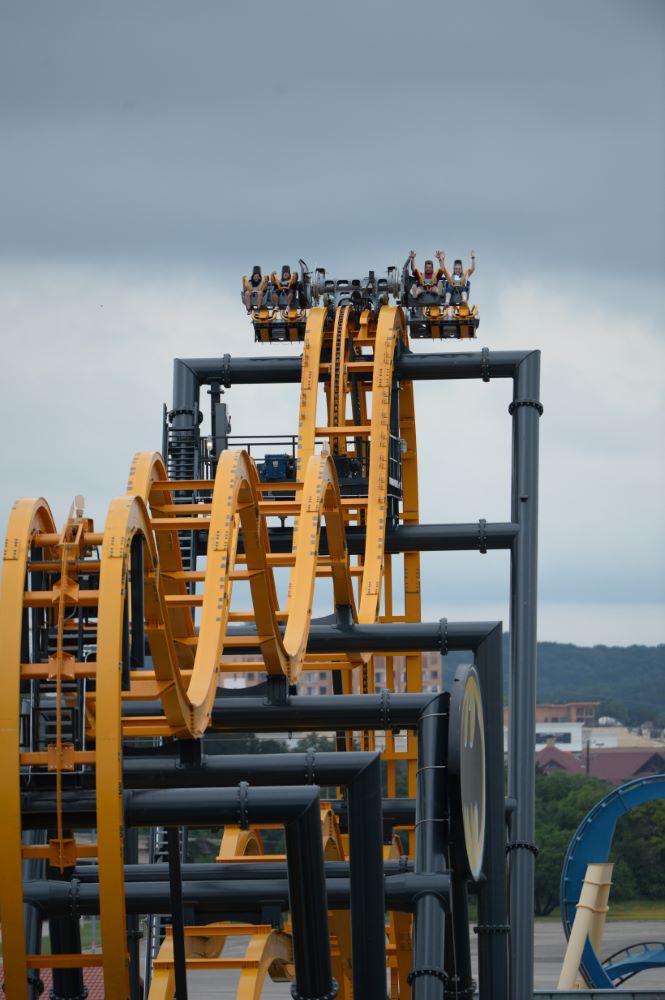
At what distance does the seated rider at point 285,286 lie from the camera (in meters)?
29.5

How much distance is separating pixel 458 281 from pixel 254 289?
335cm

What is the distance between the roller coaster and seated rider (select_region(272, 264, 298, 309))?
0.15m

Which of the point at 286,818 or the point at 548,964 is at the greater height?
the point at 286,818

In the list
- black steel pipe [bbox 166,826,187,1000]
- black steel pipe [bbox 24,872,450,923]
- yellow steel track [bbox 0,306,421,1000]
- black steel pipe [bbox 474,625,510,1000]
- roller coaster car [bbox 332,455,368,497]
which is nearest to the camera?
yellow steel track [bbox 0,306,421,1000]

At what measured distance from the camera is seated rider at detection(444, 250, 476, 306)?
95.8ft

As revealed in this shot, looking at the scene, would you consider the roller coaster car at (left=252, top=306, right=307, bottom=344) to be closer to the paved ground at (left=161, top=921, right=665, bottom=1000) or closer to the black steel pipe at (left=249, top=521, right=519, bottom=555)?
the black steel pipe at (left=249, top=521, right=519, bottom=555)

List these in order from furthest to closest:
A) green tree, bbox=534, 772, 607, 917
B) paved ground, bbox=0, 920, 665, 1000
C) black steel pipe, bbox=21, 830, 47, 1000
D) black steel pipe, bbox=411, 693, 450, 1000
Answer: green tree, bbox=534, 772, 607, 917, paved ground, bbox=0, 920, 665, 1000, black steel pipe, bbox=21, 830, 47, 1000, black steel pipe, bbox=411, 693, 450, 1000

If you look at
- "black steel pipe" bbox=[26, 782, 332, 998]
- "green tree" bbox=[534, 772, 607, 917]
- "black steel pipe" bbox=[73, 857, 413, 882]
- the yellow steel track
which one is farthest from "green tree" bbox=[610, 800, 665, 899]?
"black steel pipe" bbox=[26, 782, 332, 998]

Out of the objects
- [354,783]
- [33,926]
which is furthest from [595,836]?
[354,783]

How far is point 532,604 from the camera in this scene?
26.2 metres

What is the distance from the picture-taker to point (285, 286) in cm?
2952

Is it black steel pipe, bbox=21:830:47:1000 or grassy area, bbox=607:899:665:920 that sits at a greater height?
black steel pipe, bbox=21:830:47:1000

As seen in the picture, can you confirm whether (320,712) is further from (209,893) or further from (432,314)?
(432,314)

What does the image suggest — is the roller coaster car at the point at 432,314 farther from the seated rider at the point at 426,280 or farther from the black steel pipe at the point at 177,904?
the black steel pipe at the point at 177,904
